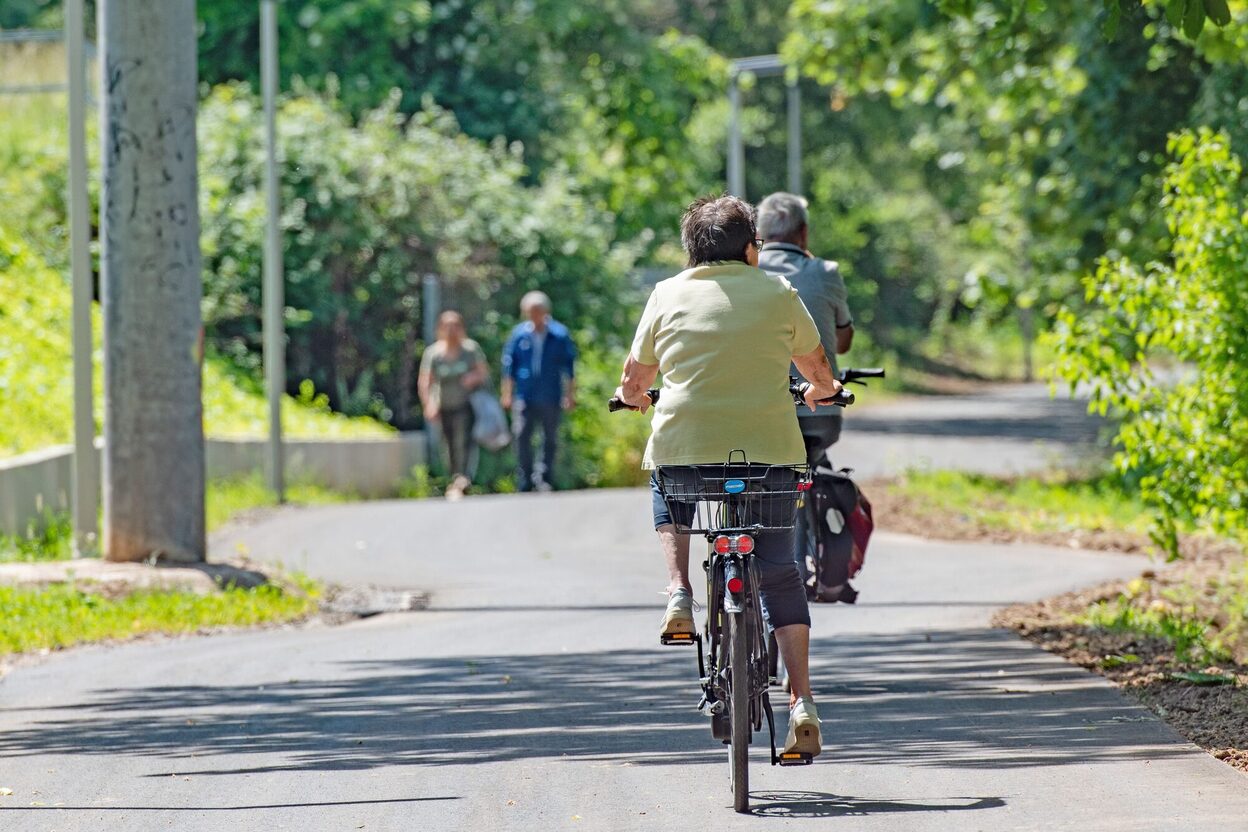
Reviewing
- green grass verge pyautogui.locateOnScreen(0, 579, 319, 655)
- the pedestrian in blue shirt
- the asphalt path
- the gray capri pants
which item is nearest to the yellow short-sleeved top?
the gray capri pants

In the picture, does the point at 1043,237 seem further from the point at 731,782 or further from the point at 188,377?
the point at 731,782

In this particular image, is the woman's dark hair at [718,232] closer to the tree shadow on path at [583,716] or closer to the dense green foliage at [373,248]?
the tree shadow on path at [583,716]

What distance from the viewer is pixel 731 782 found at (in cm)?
620

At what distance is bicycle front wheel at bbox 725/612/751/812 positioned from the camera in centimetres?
593

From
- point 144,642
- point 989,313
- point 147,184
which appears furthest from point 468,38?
point 144,642

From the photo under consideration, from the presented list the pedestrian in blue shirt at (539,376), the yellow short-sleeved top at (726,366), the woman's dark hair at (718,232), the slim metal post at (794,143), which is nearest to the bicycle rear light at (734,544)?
the yellow short-sleeved top at (726,366)

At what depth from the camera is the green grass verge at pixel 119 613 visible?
10.4m

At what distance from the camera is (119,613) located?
1085 cm

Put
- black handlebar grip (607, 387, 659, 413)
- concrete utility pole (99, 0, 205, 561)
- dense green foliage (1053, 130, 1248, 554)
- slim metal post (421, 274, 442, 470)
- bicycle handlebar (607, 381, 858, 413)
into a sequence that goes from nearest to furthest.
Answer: black handlebar grip (607, 387, 659, 413)
bicycle handlebar (607, 381, 858, 413)
dense green foliage (1053, 130, 1248, 554)
concrete utility pole (99, 0, 205, 561)
slim metal post (421, 274, 442, 470)

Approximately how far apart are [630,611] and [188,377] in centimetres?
292

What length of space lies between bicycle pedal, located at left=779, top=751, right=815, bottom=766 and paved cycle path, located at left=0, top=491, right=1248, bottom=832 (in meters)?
0.14

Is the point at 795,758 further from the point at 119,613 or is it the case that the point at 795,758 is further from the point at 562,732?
the point at 119,613

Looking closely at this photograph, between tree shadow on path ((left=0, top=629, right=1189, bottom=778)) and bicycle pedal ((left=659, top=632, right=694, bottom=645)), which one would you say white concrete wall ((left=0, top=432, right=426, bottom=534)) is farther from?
bicycle pedal ((left=659, top=632, right=694, bottom=645))

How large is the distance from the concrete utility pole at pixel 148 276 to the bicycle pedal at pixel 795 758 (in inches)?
259
